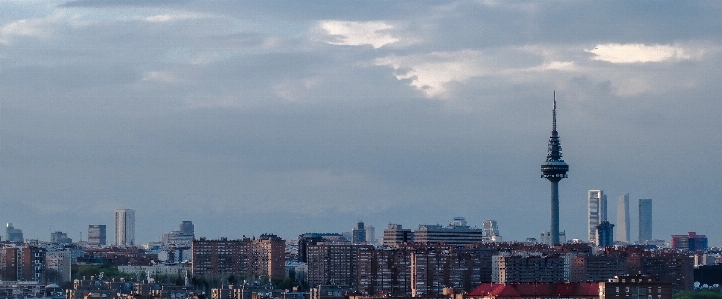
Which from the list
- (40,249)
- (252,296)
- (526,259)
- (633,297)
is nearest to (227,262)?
(40,249)

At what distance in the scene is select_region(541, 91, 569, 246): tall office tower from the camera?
192875 mm

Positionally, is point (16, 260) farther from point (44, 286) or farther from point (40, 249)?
point (44, 286)

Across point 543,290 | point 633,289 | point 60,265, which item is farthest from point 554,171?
point 633,289

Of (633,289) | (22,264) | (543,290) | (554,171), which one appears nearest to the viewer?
(633,289)

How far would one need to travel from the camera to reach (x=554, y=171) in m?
193

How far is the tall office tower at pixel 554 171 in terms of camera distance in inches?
7594

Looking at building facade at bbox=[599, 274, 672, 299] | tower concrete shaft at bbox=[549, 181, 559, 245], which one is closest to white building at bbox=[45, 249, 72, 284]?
tower concrete shaft at bbox=[549, 181, 559, 245]

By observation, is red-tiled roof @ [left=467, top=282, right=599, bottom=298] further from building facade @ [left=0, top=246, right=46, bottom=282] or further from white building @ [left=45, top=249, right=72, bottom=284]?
building facade @ [left=0, top=246, right=46, bottom=282]

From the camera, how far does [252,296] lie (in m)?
117

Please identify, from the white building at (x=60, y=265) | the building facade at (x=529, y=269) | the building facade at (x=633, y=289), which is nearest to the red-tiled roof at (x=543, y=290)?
the building facade at (x=633, y=289)

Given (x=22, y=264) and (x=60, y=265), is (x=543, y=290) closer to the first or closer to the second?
(x=60, y=265)

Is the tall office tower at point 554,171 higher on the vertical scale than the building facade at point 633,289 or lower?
higher

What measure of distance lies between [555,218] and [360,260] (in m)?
54.3

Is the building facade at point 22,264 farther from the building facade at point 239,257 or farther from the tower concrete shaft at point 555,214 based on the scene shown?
the tower concrete shaft at point 555,214
